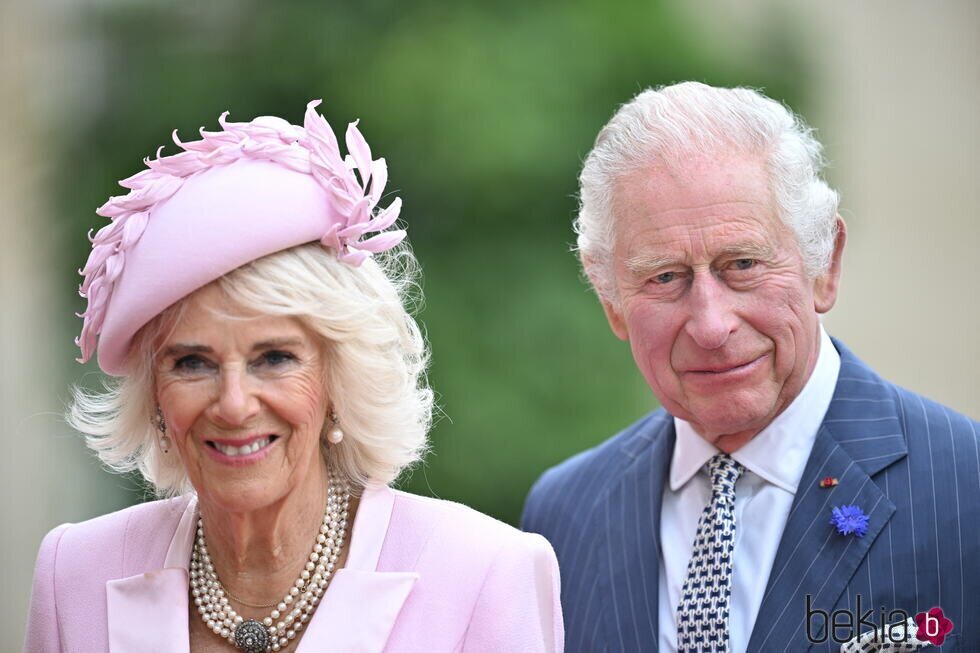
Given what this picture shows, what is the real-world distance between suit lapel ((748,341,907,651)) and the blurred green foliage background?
3.04 m

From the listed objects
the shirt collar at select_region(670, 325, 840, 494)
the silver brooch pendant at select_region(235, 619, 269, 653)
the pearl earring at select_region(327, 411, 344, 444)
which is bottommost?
the silver brooch pendant at select_region(235, 619, 269, 653)

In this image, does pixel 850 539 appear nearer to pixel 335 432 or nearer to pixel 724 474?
pixel 724 474

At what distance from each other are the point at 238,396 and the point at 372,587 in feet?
1.81

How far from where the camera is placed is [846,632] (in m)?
3.29

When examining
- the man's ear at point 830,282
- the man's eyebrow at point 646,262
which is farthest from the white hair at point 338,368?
the man's ear at point 830,282

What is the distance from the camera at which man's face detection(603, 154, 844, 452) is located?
348cm

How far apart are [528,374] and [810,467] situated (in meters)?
3.20

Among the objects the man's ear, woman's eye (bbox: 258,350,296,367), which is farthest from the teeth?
the man's ear

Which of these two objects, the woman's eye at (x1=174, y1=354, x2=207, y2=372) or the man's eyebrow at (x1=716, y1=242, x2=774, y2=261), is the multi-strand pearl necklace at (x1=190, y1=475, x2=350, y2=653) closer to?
the woman's eye at (x1=174, y1=354, x2=207, y2=372)

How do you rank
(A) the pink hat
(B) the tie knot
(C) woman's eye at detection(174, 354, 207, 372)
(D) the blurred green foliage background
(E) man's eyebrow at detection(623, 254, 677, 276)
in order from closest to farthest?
1. (A) the pink hat
2. (C) woman's eye at detection(174, 354, 207, 372)
3. (E) man's eyebrow at detection(623, 254, 677, 276)
4. (B) the tie knot
5. (D) the blurred green foliage background

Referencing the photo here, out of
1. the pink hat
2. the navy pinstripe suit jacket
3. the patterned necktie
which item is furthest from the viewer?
the patterned necktie

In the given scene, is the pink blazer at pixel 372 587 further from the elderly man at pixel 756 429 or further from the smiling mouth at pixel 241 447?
the elderly man at pixel 756 429

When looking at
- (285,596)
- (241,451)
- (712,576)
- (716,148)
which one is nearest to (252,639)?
(285,596)

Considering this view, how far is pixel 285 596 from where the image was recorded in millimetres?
3107
